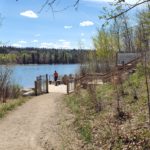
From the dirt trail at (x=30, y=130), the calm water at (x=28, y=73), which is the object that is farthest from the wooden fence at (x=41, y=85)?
the dirt trail at (x=30, y=130)

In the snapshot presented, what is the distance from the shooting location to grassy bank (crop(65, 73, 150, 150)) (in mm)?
11047

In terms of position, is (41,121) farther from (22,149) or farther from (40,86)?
(40,86)

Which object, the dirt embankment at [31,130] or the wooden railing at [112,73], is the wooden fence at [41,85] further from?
the dirt embankment at [31,130]

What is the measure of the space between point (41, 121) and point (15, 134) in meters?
3.04

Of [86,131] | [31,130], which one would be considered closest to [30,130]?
[31,130]

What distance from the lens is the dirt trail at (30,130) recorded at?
11930mm

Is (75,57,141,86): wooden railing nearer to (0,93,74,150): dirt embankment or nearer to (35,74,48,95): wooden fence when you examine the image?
(35,74,48,95): wooden fence

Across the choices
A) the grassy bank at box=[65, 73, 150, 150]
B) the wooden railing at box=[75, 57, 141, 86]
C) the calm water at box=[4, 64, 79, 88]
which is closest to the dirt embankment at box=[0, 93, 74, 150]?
the grassy bank at box=[65, 73, 150, 150]

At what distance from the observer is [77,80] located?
1353 inches

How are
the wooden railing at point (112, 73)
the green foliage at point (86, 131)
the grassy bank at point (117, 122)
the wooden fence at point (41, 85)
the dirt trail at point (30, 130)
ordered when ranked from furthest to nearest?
the wooden fence at point (41, 85), the wooden railing at point (112, 73), the green foliage at point (86, 131), the dirt trail at point (30, 130), the grassy bank at point (117, 122)

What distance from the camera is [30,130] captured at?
14.2 meters

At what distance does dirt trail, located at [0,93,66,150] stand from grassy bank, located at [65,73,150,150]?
88 cm

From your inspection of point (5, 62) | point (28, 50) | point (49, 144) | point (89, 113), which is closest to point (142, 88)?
point (89, 113)

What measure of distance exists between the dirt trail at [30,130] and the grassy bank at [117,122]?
88cm
